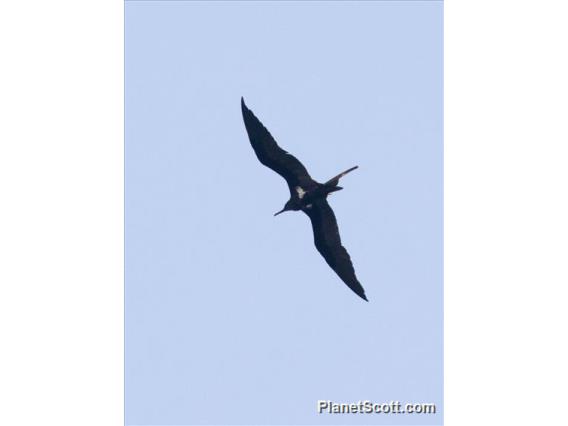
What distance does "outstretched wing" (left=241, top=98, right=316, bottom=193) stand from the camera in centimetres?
2780

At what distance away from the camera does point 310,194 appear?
28.2 m

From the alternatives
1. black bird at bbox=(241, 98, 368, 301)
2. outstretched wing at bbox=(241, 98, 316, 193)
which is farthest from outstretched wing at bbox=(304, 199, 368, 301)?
outstretched wing at bbox=(241, 98, 316, 193)

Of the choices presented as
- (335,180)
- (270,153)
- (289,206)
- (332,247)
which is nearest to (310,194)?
(289,206)

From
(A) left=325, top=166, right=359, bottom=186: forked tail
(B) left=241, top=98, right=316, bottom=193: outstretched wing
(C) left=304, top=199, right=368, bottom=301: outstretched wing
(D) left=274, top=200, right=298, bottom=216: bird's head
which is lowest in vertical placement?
(C) left=304, top=199, right=368, bottom=301: outstretched wing

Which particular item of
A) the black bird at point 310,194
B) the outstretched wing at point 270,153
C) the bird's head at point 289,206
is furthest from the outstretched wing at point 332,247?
the outstretched wing at point 270,153

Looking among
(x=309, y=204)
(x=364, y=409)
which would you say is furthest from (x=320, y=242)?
(x=364, y=409)

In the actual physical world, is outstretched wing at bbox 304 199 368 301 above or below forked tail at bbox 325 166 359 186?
below

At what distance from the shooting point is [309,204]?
28.5 meters

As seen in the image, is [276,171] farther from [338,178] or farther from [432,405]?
[432,405]

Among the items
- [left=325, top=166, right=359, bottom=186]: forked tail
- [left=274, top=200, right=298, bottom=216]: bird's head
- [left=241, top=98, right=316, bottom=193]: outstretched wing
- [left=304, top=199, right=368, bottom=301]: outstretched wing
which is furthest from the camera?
[left=304, top=199, right=368, bottom=301]: outstretched wing

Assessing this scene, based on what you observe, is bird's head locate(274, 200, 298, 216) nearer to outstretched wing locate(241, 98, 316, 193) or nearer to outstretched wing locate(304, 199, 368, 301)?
outstretched wing locate(304, 199, 368, 301)

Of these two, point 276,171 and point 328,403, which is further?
point 276,171
